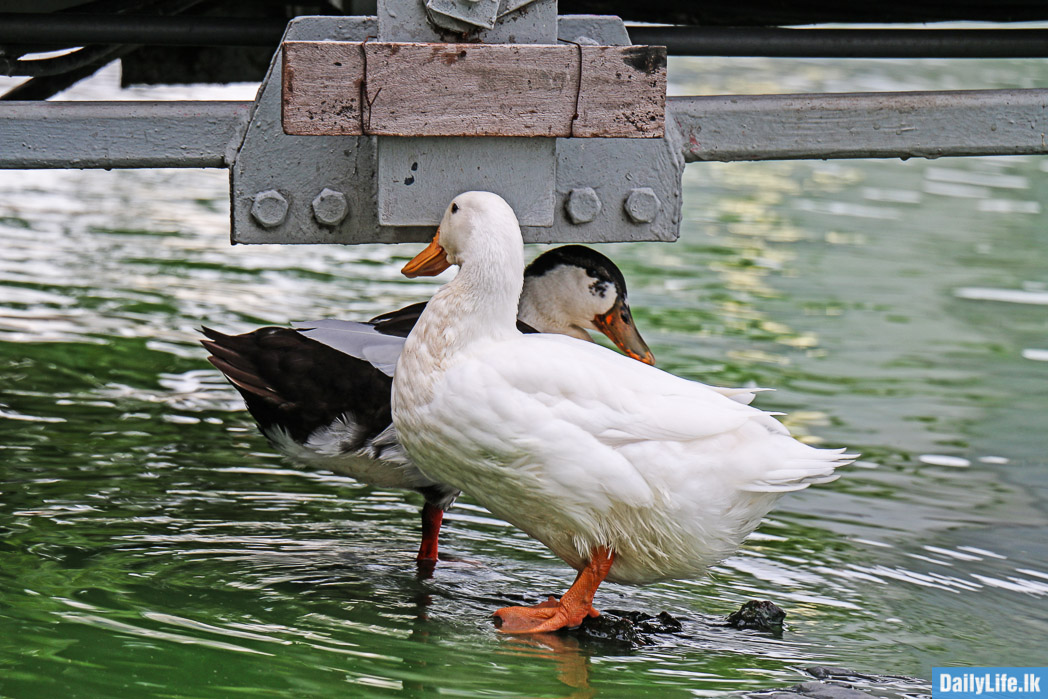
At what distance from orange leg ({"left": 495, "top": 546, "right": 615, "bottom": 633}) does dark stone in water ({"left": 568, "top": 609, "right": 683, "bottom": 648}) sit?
8 centimetres

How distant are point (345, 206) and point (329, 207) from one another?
1.7 inches

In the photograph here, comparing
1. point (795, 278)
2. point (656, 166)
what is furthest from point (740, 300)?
point (656, 166)

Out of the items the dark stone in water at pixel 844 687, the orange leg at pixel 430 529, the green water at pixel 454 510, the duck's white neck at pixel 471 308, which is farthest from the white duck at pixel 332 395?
the dark stone in water at pixel 844 687

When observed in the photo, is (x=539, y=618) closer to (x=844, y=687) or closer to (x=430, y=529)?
(x=430, y=529)

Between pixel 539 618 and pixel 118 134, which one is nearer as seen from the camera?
pixel 118 134

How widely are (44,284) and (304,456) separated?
13.2 feet

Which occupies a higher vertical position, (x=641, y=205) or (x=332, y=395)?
(x=641, y=205)

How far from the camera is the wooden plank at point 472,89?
130 inches

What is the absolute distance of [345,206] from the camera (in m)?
3.55

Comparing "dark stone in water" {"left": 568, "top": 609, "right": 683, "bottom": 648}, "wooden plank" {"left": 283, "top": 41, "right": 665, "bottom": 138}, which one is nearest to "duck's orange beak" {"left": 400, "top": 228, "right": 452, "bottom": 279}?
"wooden plank" {"left": 283, "top": 41, "right": 665, "bottom": 138}

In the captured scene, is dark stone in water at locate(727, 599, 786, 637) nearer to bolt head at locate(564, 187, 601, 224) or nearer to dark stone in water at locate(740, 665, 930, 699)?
dark stone in water at locate(740, 665, 930, 699)

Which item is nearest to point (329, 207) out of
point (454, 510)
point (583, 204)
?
point (583, 204)

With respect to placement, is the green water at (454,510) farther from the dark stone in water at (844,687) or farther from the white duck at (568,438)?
the white duck at (568,438)

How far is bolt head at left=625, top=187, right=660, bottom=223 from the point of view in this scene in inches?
143
